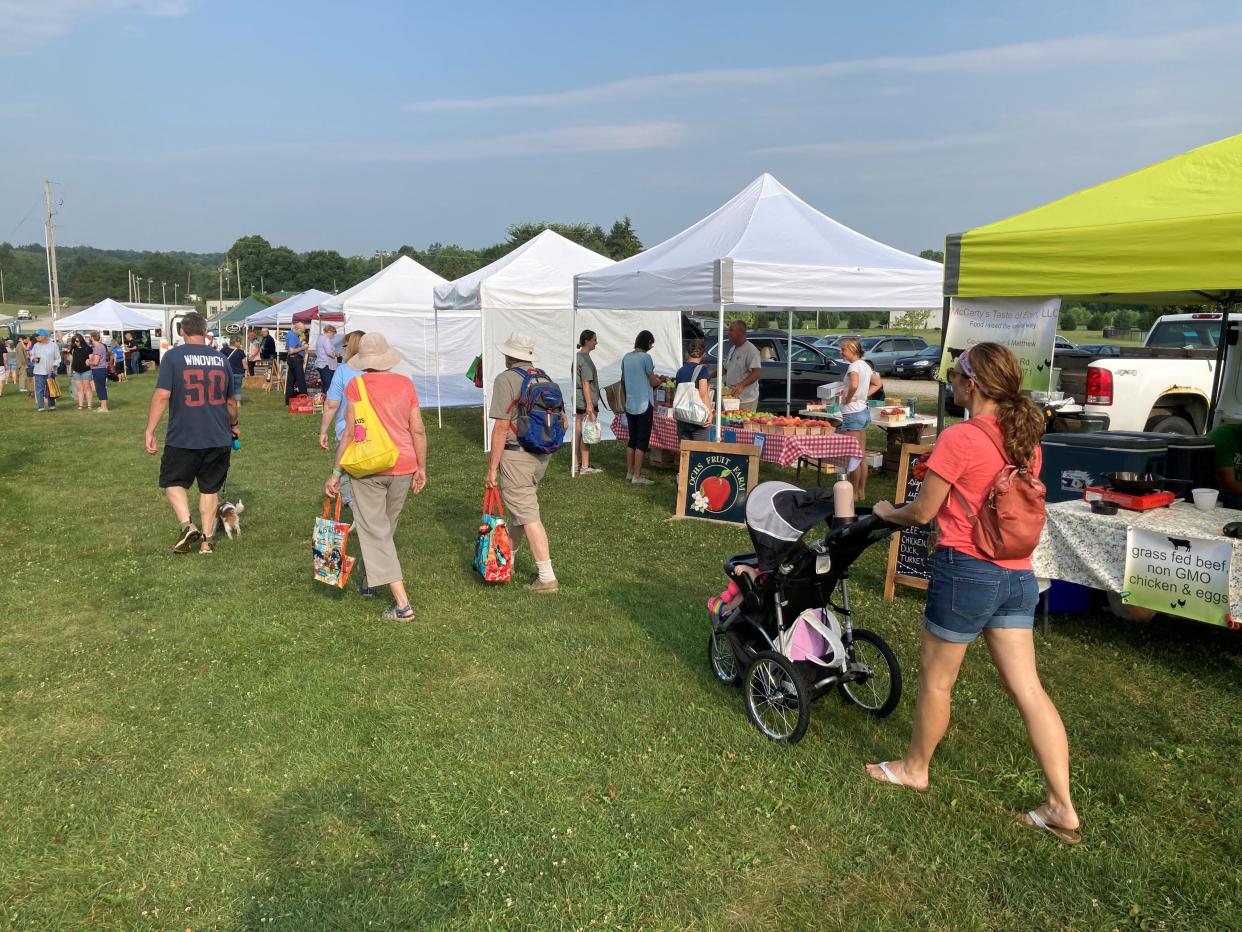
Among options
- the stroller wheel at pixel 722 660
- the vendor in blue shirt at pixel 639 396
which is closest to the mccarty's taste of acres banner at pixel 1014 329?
the stroller wheel at pixel 722 660

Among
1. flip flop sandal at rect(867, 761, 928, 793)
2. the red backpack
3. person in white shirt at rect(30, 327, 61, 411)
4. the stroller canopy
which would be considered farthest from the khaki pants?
person in white shirt at rect(30, 327, 61, 411)

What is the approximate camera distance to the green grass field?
3031 mm

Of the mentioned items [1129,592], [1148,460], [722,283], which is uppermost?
[722,283]

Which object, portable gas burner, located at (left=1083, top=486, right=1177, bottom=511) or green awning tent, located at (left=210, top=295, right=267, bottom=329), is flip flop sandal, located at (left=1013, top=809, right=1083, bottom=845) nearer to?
portable gas burner, located at (left=1083, top=486, right=1177, bottom=511)

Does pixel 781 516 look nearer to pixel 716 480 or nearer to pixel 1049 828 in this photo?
pixel 1049 828

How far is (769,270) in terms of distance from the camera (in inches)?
336

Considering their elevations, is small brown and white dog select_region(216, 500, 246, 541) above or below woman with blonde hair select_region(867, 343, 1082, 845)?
below

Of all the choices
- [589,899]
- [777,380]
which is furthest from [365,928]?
[777,380]

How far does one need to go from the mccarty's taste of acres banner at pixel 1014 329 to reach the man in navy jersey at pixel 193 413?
5.35 meters

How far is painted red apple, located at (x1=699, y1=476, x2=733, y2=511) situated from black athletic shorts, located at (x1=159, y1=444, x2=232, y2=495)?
4224mm

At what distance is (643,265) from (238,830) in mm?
7440

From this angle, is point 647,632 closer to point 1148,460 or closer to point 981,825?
point 981,825

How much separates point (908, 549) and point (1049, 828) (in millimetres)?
2892

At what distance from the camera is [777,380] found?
17.2 meters
